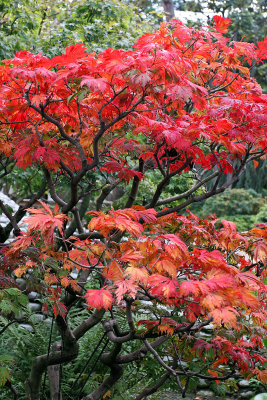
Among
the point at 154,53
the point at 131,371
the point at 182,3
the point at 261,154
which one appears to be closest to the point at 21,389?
the point at 131,371

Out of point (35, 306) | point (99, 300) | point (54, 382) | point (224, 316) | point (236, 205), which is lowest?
point (236, 205)

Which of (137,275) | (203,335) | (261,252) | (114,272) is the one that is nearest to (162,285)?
(137,275)

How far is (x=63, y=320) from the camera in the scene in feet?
8.50

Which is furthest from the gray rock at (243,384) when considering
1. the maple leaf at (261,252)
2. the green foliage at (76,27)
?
the green foliage at (76,27)

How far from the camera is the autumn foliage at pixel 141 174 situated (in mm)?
1961

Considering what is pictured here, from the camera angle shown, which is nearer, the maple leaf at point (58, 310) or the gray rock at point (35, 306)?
the maple leaf at point (58, 310)

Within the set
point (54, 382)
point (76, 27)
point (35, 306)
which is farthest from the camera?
point (76, 27)

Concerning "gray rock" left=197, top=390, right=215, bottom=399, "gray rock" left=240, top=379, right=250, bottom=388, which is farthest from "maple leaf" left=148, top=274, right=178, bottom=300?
"gray rock" left=240, top=379, right=250, bottom=388

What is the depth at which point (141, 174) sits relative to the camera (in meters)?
2.88

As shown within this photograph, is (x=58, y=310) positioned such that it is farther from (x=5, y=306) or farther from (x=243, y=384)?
(x=243, y=384)

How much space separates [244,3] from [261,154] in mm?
15280

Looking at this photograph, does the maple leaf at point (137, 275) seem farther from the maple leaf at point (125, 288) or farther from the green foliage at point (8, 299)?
the green foliage at point (8, 299)

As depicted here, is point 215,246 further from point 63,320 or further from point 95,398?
point 95,398

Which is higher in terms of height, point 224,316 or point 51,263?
point 224,316
